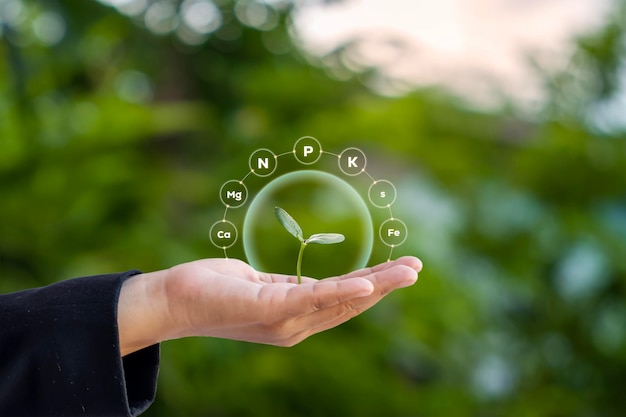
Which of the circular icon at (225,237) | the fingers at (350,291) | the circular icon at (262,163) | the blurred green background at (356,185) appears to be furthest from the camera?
the blurred green background at (356,185)

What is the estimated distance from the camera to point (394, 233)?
19.8 inches

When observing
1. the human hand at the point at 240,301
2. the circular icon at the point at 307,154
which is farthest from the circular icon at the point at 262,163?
the human hand at the point at 240,301

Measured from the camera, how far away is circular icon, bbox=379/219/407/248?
505 millimetres

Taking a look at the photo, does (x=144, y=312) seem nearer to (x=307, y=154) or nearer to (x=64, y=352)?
(x=64, y=352)

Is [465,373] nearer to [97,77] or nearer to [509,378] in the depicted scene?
[509,378]

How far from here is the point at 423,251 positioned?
925 mm

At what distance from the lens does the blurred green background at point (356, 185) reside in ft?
2.74

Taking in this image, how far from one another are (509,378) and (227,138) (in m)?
0.59

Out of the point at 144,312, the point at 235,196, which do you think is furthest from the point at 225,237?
the point at 144,312

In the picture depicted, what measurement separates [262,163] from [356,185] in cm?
15

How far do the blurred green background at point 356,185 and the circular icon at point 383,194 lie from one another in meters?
0.18

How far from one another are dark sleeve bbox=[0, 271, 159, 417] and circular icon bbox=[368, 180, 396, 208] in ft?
0.65

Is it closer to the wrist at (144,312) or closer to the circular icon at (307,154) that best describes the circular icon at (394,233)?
the circular icon at (307,154)

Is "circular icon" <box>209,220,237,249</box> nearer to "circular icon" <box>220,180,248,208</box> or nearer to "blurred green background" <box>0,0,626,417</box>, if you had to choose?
"circular icon" <box>220,180,248,208</box>
